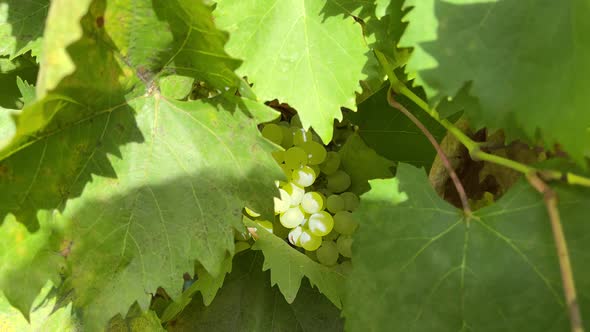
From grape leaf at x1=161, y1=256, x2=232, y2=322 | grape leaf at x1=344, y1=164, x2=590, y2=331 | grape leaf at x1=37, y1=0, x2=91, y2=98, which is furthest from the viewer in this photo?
grape leaf at x1=161, y1=256, x2=232, y2=322

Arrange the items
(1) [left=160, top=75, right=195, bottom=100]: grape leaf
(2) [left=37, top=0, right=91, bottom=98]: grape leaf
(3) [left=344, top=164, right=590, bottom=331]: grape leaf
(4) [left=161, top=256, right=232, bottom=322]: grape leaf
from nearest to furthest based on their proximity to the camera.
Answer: (2) [left=37, top=0, right=91, bottom=98]: grape leaf → (3) [left=344, top=164, right=590, bottom=331]: grape leaf → (1) [left=160, top=75, right=195, bottom=100]: grape leaf → (4) [left=161, top=256, right=232, bottom=322]: grape leaf

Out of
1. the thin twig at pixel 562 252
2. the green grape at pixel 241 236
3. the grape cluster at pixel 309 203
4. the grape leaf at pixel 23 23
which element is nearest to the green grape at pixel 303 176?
the grape cluster at pixel 309 203

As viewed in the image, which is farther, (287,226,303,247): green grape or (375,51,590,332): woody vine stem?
(287,226,303,247): green grape

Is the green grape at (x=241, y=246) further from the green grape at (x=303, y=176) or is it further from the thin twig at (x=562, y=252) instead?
the thin twig at (x=562, y=252)

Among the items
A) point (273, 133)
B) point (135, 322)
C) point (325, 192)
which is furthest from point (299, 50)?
point (135, 322)

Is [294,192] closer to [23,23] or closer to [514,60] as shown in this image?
[514,60]

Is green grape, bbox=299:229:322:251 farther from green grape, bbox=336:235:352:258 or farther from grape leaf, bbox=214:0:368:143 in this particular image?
grape leaf, bbox=214:0:368:143

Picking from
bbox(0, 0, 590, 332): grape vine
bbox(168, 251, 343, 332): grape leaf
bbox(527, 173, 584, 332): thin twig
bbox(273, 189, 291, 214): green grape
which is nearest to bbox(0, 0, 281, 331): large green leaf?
bbox(0, 0, 590, 332): grape vine

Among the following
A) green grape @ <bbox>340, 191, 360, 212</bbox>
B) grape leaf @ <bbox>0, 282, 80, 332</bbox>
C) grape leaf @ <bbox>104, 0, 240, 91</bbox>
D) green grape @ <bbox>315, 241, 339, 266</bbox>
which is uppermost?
grape leaf @ <bbox>104, 0, 240, 91</bbox>

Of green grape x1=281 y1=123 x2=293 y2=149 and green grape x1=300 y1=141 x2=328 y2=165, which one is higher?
green grape x1=281 y1=123 x2=293 y2=149
